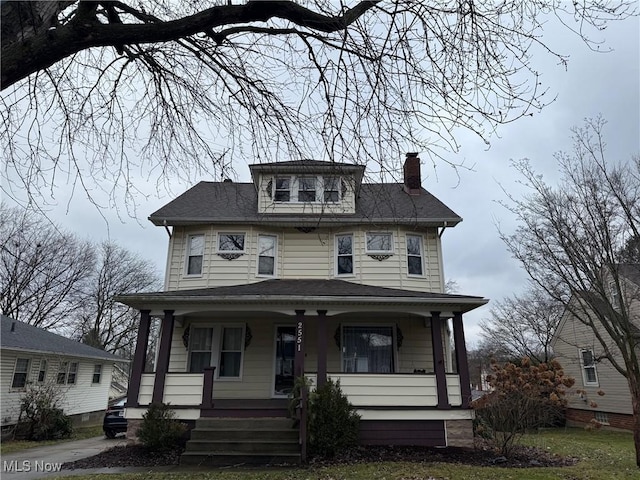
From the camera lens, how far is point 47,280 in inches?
1177

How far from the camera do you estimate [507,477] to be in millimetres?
6879

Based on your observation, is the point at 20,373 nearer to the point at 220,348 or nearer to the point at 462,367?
the point at 220,348

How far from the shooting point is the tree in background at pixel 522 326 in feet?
94.5

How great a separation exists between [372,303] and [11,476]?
307 inches

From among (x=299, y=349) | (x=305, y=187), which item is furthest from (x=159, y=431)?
(x=305, y=187)

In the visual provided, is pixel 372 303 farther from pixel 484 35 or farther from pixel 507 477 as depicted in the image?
pixel 484 35

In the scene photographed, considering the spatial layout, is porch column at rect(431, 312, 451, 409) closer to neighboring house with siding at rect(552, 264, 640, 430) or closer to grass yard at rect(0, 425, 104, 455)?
neighboring house with siding at rect(552, 264, 640, 430)

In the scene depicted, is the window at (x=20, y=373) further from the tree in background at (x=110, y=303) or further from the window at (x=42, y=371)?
the tree in background at (x=110, y=303)

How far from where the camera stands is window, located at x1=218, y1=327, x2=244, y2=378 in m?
12.1

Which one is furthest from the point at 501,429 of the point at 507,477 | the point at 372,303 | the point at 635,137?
the point at 635,137

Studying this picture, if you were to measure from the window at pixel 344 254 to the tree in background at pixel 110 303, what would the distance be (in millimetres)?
27254

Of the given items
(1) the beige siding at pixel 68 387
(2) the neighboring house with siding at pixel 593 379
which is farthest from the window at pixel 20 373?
(2) the neighboring house with siding at pixel 593 379

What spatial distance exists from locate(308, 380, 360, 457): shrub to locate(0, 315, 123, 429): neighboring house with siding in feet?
40.6

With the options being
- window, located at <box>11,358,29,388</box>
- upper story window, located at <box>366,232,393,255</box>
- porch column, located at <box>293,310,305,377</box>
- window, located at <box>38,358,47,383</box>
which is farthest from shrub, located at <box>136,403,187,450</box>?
window, located at <box>38,358,47,383</box>
